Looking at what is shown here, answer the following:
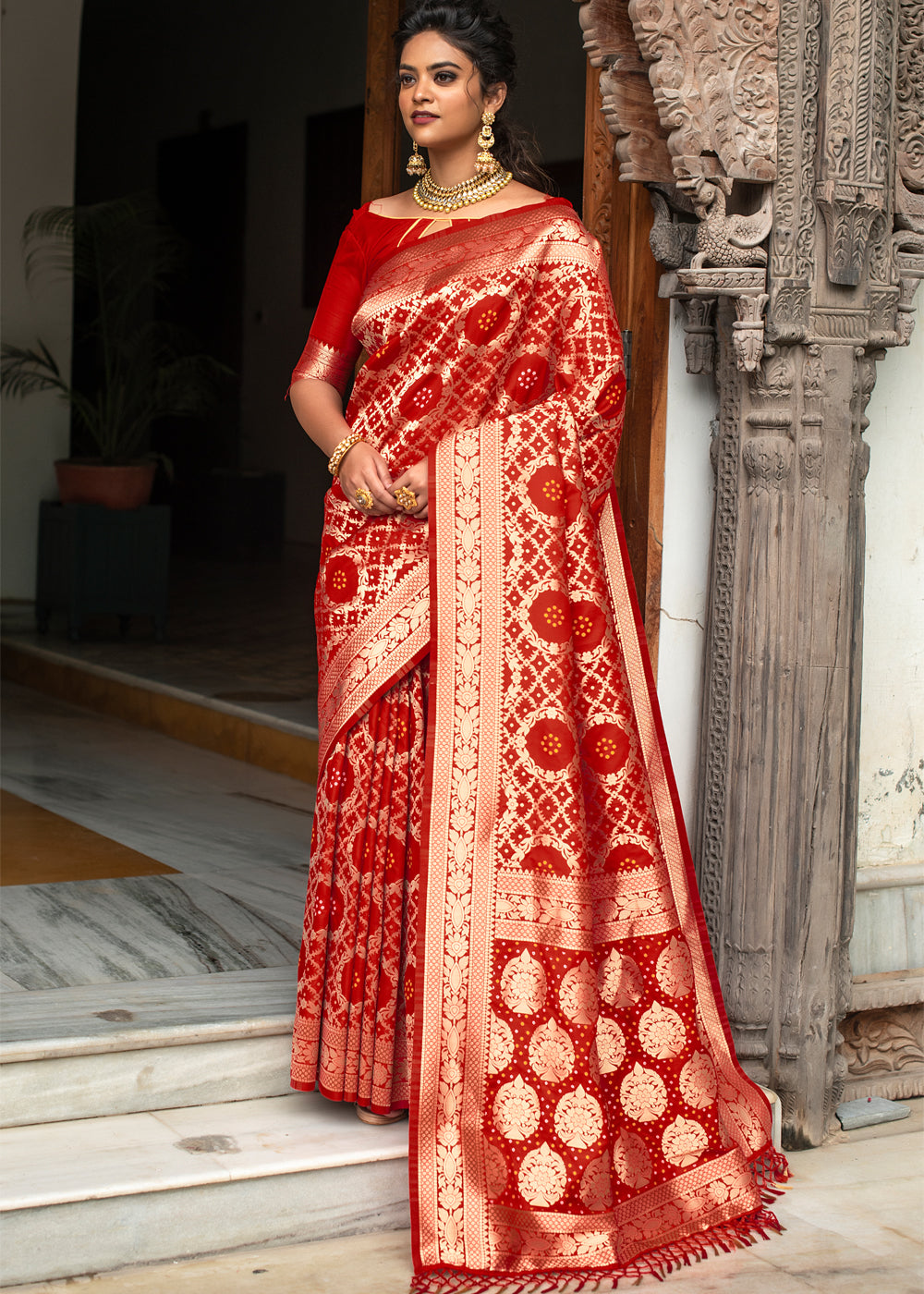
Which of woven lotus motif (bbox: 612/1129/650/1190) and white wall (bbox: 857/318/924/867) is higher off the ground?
white wall (bbox: 857/318/924/867)

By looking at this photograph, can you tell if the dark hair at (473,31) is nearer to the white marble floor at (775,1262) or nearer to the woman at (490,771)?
the woman at (490,771)

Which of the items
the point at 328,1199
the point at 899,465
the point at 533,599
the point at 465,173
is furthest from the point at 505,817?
the point at 899,465

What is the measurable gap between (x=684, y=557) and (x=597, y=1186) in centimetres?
112

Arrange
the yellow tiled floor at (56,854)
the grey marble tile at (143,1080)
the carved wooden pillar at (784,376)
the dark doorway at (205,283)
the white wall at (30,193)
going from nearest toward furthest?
1. the grey marble tile at (143,1080)
2. the carved wooden pillar at (784,376)
3. the yellow tiled floor at (56,854)
4. the white wall at (30,193)
5. the dark doorway at (205,283)

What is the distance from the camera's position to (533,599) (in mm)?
2377

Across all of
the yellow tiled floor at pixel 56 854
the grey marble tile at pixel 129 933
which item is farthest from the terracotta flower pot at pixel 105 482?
the grey marble tile at pixel 129 933

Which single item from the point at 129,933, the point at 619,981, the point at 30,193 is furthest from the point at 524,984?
the point at 30,193

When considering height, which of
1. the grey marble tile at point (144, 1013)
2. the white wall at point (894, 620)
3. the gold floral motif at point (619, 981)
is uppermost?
the white wall at point (894, 620)

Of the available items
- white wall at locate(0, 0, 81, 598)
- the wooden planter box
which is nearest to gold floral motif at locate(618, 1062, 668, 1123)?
the wooden planter box

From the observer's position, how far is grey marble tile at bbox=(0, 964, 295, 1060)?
2455 millimetres

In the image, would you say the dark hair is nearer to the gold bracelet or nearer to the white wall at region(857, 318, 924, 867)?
the gold bracelet

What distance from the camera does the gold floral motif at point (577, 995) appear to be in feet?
7.68

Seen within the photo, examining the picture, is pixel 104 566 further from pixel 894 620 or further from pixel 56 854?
pixel 894 620

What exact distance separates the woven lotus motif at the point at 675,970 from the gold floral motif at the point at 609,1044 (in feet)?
0.33
